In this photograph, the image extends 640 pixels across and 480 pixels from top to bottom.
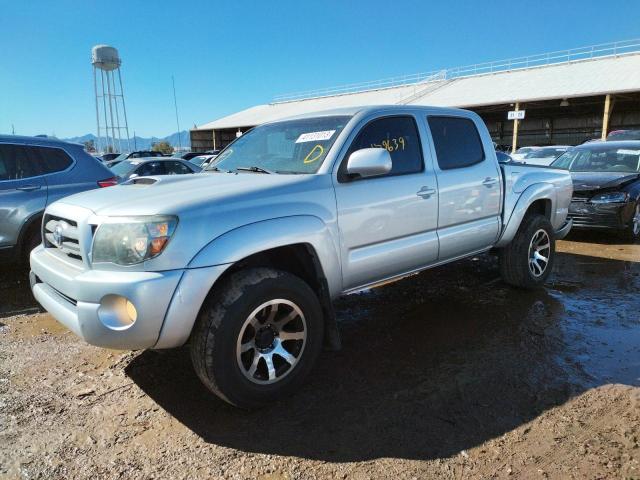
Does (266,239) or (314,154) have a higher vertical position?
(314,154)

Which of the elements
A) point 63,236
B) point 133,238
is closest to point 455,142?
point 133,238

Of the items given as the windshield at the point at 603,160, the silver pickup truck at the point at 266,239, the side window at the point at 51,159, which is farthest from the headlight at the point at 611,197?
the side window at the point at 51,159

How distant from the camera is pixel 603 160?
8812 millimetres

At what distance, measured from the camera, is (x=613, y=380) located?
10.8 ft

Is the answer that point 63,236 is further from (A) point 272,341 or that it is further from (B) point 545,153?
(B) point 545,153

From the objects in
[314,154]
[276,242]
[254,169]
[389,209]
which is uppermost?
[314,154]

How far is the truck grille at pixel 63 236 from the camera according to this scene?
295 centimetres

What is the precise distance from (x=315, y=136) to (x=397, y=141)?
0.70m

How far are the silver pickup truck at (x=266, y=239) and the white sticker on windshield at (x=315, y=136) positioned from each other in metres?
0.01

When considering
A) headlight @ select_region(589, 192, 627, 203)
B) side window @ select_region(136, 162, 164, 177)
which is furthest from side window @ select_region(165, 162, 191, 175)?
headlight @ select_region(589, 192, 627, 203)

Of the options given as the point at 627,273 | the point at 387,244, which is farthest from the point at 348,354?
the point at 627,273

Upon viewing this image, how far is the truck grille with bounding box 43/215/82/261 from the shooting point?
2.95 metres

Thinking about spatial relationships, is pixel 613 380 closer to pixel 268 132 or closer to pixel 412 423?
pixel 412 423

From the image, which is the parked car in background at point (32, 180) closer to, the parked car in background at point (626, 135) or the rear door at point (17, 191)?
the rear door at point (17, 191)
